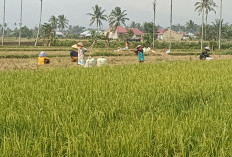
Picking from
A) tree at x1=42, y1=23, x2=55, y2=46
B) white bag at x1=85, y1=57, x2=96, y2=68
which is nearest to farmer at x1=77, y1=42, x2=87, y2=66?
white bag at x1=85, y1=57, x2=96, y2=68

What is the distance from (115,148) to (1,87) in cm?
301

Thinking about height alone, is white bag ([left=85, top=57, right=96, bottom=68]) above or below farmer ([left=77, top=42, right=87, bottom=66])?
below

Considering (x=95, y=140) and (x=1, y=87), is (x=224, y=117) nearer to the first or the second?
(x=95, y=140)

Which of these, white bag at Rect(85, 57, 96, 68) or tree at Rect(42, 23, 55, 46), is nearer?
white bag at Rect(85, 57, 96, 68)

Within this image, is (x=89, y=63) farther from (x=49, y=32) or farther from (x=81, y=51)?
(x=49, y=32)

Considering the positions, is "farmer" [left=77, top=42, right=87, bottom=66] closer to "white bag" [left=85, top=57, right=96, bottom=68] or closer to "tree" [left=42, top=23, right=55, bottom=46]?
"white bag" [left=85, top=57, right=96, bottom=68]

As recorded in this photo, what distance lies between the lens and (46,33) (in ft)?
116

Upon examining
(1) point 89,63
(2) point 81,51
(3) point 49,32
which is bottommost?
(1) point 89,63

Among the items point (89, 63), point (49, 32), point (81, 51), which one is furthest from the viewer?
point (49, 32)

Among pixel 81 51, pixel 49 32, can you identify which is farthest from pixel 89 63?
pixel 49 32

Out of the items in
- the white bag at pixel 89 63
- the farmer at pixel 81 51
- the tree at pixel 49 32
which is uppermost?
the tree at pixel 49 32

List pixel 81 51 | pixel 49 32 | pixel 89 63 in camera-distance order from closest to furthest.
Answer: pixel 81 51
pixel 89 63
pixel 49 32

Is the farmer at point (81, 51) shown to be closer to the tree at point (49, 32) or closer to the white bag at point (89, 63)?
the white bag at point (89, 63)

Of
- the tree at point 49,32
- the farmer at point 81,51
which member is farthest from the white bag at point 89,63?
the tree at point 49,32
